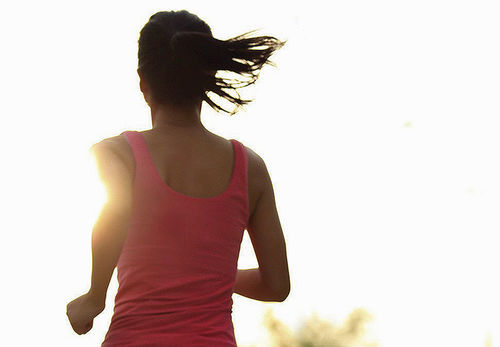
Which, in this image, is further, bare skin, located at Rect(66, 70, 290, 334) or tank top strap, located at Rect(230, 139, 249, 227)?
tank top strap, located at Rect(230, 139, 249, 227)

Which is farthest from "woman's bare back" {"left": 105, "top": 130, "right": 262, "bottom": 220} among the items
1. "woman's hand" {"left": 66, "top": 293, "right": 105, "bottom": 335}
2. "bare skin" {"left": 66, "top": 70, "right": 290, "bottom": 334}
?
"woman's hand" {"left": 66, "top": 293, "right": 105, "bottom": 335}

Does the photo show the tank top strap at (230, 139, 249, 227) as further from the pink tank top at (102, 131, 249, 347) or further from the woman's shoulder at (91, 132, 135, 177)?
the woman's shoulder at (91, 132, 135, 177)

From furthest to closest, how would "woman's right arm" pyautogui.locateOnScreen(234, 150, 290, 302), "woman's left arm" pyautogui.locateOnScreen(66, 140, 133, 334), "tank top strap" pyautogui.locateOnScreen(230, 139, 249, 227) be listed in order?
"woman's right arm" pyautogui.locateOnScreen(234, 150, 290, 302) → "tank top strap" pyautogui.locateOnScreen(230, 139, 249, 227) → "woman's left arm" pyautogui.locateOnScreen(66, 140, 133, 334)

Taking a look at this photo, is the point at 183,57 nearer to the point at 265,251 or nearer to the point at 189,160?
the point at 189,160

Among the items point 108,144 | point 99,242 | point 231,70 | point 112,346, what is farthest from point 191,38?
point 112,346

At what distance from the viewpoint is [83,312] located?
2.56 m

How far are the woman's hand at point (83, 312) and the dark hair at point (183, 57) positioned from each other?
51 cm

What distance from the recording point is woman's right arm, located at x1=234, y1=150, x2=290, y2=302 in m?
2.89

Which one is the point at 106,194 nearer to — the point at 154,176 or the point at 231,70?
the point at 154,176

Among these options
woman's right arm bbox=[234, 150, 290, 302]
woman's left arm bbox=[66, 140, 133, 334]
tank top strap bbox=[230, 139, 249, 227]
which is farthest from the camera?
woman's right arm bbox=[234, 150, 290, 302]

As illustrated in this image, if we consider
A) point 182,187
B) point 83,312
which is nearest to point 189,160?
point 182,187

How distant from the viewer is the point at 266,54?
2854 mm

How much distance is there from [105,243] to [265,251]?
1.74 feet

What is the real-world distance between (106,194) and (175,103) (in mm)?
304
